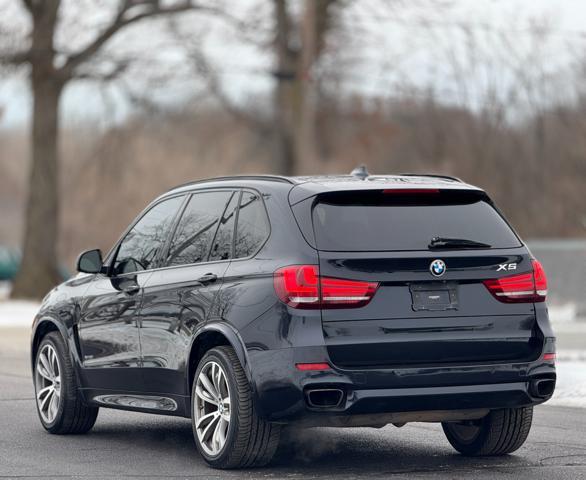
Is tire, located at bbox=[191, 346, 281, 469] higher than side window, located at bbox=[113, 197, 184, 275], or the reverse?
side window, located at bbox=[113, 197, 184, 275]

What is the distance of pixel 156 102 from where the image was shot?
3475 centimetres

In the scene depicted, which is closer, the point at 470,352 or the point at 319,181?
the point at 470,352

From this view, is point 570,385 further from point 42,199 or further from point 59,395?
point 42,199

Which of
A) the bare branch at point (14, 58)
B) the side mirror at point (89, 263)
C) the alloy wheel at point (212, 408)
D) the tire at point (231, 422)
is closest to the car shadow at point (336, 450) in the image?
the tire at point (231, 422)

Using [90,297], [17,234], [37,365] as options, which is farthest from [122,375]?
[17,234]

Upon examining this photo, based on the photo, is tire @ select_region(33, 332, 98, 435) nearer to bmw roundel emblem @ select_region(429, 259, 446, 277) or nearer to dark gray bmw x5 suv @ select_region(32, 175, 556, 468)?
dark gray bmw x5 suv @ select_region(32, 175, 556, 468)

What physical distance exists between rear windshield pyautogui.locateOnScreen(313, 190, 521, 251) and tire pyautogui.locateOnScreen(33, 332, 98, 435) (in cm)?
285

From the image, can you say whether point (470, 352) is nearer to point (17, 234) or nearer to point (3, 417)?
point (3, 417)

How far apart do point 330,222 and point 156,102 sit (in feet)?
89.9

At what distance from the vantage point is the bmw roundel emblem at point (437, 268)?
25.1 ft

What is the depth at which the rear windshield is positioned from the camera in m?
7.74

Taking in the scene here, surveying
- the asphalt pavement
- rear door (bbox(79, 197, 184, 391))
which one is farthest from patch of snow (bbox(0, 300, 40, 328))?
rear door (bbox(79, 197, 184, 391))

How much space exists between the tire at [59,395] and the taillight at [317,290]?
2.83 metres

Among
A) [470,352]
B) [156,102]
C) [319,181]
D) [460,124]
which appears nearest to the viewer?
[470,352]
